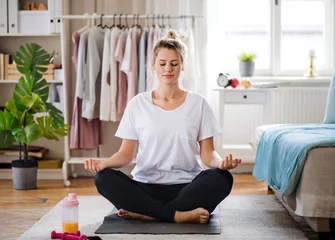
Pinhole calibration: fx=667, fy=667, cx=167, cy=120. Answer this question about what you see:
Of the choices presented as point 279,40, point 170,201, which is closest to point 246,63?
point 279,40

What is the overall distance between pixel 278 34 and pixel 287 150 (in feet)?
8.77

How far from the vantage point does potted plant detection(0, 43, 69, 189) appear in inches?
185

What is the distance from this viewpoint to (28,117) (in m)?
4.81

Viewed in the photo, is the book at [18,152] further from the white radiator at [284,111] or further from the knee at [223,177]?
the knee at [223,177]

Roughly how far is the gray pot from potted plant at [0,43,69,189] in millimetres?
1547

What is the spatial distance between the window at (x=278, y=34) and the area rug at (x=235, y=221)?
1.78 metres

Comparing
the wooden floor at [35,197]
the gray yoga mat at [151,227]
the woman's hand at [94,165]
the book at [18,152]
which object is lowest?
the wooden floor at [35,197]

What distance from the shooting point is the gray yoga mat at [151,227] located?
3.01 m

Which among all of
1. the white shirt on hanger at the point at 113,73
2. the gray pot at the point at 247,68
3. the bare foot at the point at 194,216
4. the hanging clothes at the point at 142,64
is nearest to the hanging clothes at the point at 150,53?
the hanging clothes at the point at 142,64

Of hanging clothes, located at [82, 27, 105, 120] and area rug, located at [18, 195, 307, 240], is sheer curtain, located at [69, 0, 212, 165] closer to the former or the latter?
hanging clothes, located at [82, 27, 105, 120]

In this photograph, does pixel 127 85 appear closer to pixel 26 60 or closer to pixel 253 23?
pixel 26 60

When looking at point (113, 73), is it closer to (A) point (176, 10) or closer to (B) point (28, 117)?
(B) point (28, 117)

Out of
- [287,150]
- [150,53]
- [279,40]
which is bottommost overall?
[287,150]

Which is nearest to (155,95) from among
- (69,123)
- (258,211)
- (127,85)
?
(258,211)
